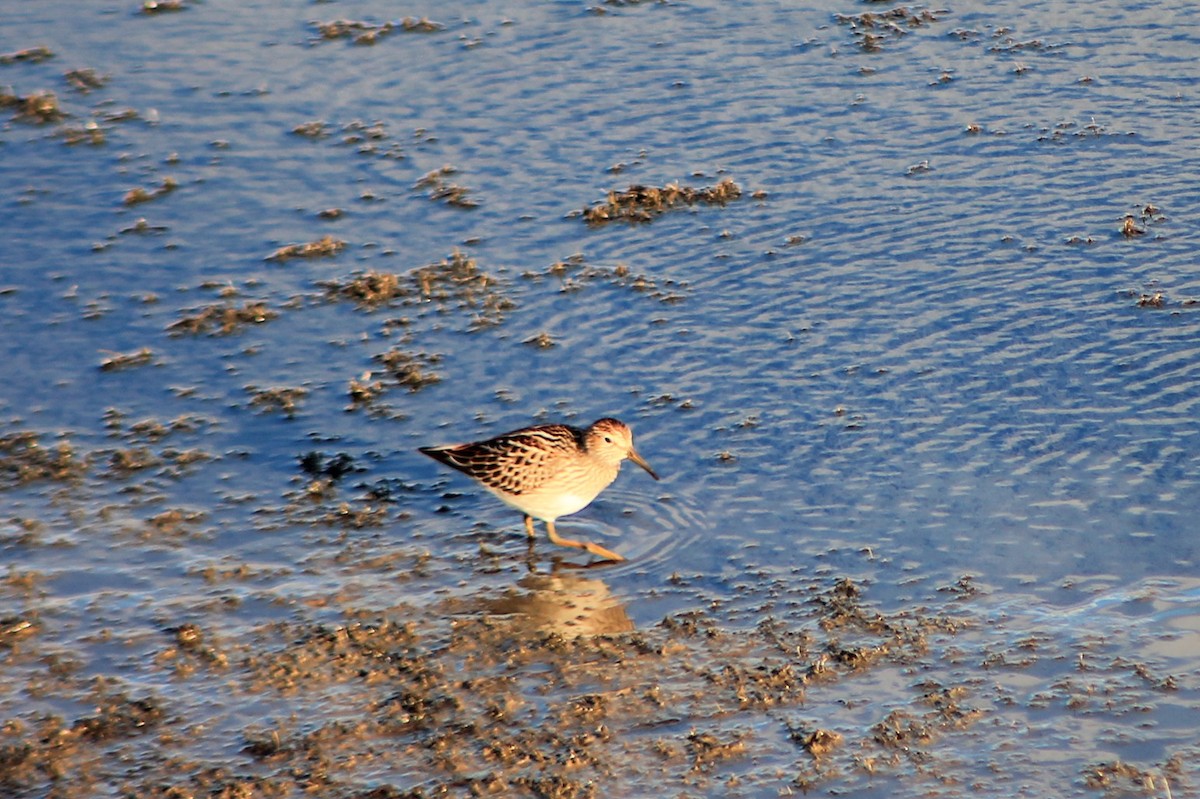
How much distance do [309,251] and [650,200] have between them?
2915mm

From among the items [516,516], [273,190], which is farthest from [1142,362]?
[273,190]

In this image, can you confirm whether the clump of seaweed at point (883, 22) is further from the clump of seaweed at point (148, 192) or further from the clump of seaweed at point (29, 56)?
the clump of seaweed at point (29, 56)

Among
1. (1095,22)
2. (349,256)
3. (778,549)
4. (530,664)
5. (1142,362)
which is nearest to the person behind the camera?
(530,664)

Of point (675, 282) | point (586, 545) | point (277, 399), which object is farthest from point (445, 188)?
point (586, 545)

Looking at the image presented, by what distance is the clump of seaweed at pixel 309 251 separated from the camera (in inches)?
522

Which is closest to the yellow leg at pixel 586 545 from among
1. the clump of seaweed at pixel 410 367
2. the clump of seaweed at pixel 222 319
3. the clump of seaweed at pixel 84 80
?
the clump of seaweed at pixel 410 367

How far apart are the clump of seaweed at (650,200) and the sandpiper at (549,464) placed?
3924mm

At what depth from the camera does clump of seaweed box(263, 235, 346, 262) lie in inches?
522

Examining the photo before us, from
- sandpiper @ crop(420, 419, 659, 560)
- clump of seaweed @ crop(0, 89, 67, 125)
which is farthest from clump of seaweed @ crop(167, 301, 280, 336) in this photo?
clump of seaweed @ crop(0, 89, 67, 125)

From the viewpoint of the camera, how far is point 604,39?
1700 centimetres

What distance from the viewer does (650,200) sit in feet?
45.2

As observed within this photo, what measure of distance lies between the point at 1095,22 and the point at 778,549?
356 inches

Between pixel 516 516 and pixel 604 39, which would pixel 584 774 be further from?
pixel 604 39

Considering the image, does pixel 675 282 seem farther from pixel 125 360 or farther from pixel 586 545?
pixel 125 360
